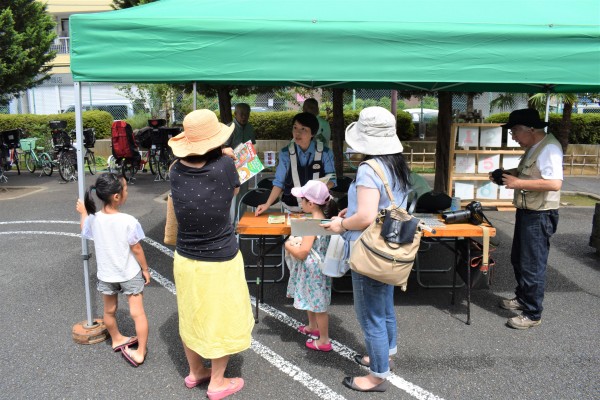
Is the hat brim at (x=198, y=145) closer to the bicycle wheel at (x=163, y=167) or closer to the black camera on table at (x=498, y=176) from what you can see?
the black camera on table at (x=498, y=176)

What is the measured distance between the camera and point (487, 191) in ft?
26.0

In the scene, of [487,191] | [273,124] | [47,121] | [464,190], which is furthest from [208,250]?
[47,121]

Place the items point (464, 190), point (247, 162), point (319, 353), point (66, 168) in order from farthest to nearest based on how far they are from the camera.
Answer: point (66, 168), point (464, 190), point (247, 162), point (319, 353)

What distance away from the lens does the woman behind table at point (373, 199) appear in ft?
8.50

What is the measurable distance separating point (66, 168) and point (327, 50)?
9.79 meters

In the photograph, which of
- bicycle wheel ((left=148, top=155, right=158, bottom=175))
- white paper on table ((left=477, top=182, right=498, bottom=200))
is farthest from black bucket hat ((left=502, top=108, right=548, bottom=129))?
bicycle wheel ((left=148, top=155, right=158, bottom=175))

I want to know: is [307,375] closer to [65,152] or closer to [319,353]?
[319,353]

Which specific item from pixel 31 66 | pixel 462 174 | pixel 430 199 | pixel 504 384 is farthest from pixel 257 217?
pixel 31 66

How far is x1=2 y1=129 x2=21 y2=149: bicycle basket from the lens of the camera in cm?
1154

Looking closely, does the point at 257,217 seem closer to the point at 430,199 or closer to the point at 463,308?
the point at 430,199

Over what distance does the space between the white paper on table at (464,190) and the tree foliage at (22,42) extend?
31.1 ft

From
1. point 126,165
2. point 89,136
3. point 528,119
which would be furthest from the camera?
point 89,136

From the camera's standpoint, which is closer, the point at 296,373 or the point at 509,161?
the point at 296,373

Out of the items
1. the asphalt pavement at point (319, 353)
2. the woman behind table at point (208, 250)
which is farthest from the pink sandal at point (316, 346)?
the woman behind table at point (208, 250)
